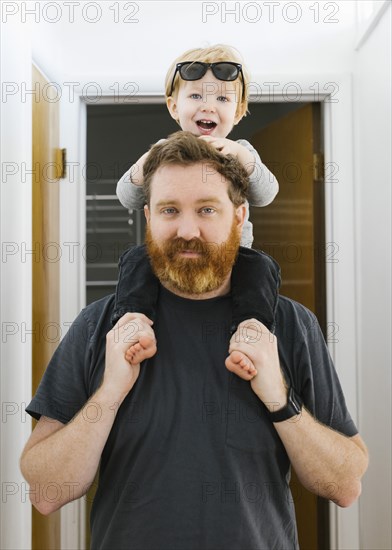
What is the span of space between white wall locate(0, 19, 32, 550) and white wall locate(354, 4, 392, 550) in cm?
100

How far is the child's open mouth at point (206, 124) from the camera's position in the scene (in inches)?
58.9

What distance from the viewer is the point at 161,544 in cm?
108

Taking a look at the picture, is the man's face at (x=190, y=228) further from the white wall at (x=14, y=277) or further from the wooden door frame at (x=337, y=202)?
the wooden door frame at (x=337, y=202)

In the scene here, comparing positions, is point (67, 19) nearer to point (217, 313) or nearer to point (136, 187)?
point (136, 187)

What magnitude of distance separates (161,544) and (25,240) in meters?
0.85

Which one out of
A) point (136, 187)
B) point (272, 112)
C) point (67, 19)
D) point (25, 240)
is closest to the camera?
point (136, 187)

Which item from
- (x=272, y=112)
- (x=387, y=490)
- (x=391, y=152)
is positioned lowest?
(x=387, y=490)

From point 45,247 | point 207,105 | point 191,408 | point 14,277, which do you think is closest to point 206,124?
point 207,105

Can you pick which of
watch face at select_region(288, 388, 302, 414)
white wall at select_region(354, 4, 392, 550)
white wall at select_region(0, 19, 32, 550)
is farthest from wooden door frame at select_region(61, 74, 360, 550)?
watch face at select_region(288, 388, 302, 414)

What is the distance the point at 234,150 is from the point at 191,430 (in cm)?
55

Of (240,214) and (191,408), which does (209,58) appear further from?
(191,408)

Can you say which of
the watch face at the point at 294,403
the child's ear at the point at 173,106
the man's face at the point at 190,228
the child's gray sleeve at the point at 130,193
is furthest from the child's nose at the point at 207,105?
the watch face at the point at 294,403

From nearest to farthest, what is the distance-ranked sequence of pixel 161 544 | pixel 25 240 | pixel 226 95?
1. pixel 161 544
2. pixel 226 95
3. pixel 25 240

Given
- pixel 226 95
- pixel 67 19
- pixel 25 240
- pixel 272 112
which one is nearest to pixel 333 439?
pixel 226 95
